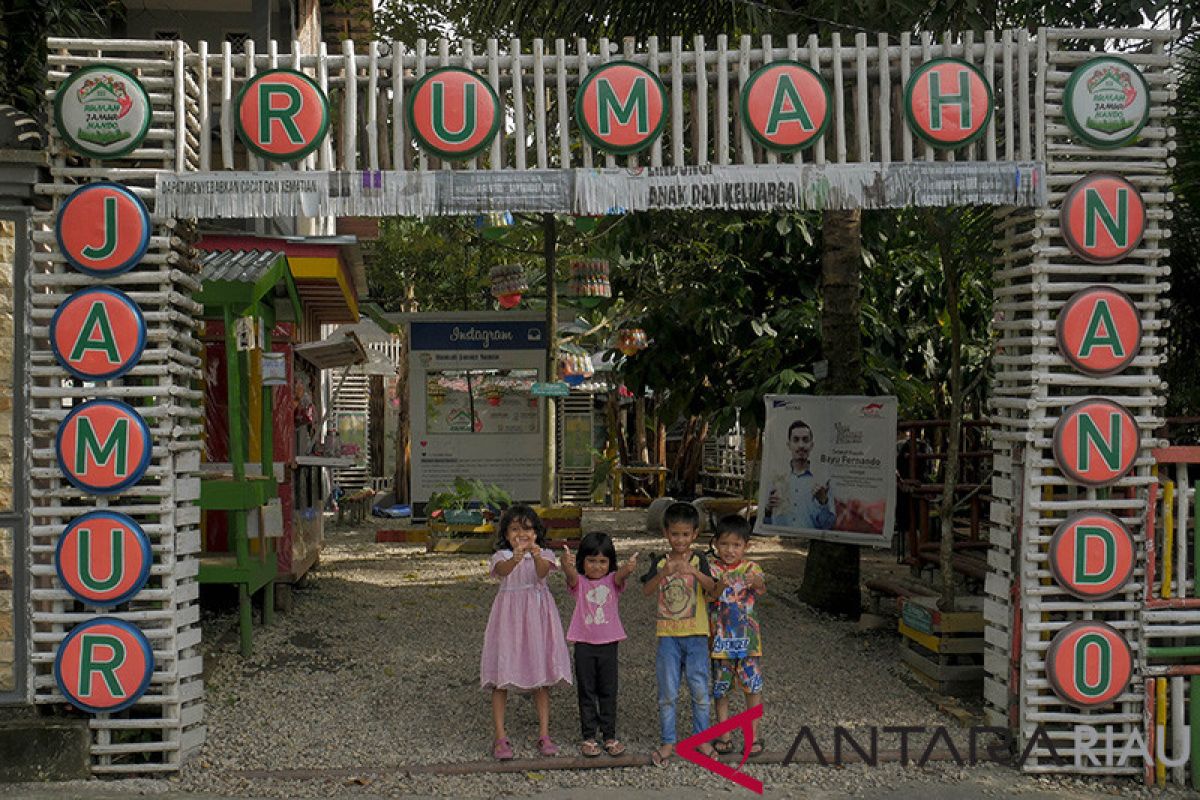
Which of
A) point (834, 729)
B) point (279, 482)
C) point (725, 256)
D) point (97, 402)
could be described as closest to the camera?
point (97, 402)

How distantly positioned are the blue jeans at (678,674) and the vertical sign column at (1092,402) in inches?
60.7

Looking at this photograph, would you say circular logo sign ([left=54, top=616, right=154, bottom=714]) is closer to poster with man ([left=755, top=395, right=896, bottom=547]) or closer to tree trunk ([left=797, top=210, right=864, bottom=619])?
poster with man ([left=755, top=395, right=896, bottom=547])

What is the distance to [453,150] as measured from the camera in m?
5.82

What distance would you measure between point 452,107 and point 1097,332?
3252mm

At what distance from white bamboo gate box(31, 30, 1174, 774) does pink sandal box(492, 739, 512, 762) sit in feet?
4.85

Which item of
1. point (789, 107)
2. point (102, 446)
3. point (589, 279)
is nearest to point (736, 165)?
point (789, 107)

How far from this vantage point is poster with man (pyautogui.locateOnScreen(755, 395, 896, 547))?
936cm

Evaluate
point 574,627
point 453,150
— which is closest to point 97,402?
point 453,150

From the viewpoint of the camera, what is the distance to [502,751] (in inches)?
237

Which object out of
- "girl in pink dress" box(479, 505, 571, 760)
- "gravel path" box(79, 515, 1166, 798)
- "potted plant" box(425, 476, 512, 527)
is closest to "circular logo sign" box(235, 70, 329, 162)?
"girl in pink dress" box(479, 505, 571, 760)

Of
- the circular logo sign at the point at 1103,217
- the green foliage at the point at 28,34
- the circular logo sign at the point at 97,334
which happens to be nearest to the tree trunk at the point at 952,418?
the circular logo sign at the point at 1103,217

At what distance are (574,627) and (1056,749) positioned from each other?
2.39 m

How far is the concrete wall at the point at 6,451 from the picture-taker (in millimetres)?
5750

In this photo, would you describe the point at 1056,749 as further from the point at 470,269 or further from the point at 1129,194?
the point at 470,269
